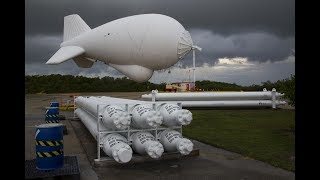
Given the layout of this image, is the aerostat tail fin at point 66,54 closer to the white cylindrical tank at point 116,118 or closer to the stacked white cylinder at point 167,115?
the white cylindrical tank at point 116,118

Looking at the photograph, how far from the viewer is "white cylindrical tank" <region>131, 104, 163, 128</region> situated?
10.4 metres

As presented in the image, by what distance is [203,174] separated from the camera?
9.82 meters

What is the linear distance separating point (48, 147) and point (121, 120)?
2.34 metres

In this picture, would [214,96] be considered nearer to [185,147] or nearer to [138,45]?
[185,147]

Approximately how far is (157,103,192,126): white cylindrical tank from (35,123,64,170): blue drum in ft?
12.2

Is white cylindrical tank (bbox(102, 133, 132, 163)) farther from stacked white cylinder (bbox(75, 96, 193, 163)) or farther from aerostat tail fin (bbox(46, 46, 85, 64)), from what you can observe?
aerostat tail fin (bbox(46, 46, 85, 64))

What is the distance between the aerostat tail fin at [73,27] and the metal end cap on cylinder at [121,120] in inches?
112

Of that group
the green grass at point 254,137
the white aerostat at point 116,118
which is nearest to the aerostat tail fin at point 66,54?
the white aerostat at point 116,118

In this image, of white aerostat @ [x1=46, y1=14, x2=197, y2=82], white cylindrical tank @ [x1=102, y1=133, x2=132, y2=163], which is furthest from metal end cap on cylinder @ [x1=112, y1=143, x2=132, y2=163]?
white aerostat @ [x1=46, y1=14, x2=197, y2=82]

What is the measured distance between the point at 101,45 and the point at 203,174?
5.02m

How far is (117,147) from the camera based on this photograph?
10.1m

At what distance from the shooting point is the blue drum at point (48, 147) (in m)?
9.06

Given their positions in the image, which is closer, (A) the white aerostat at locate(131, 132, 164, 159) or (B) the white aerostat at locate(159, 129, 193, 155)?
(A) the white aerostat at locate(131, 132, 164, 159)
